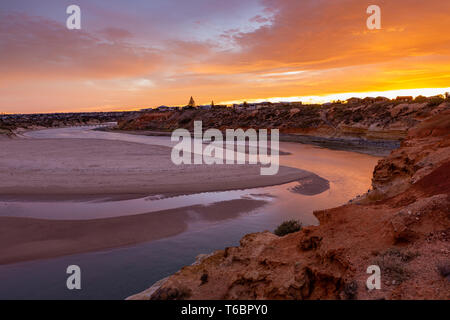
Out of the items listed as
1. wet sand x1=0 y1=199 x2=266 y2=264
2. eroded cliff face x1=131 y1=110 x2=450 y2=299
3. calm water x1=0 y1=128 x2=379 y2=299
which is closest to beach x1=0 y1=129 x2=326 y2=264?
wet sand x1=0 y1=199 x2=266 y2=264

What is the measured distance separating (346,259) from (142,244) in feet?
24.9

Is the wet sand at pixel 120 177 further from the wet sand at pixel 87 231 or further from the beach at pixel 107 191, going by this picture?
the wet sand at pixel 87 231

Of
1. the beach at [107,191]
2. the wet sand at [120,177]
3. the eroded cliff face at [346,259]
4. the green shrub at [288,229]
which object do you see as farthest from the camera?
the wet sand at [120,177]

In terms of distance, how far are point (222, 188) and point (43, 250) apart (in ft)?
33.8

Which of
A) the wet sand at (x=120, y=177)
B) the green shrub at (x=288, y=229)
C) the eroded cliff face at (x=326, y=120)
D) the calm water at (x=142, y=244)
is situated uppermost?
the eroded cliff face at (x=326, y=120)

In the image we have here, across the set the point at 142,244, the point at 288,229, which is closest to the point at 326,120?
the point at 288,229

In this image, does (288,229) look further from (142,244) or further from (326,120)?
(326,120)

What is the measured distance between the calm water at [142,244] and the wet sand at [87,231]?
47 cm

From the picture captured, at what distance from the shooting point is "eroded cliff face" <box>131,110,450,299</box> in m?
3.94

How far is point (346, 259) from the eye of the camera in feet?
15.3

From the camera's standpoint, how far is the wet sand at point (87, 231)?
31.8 feet

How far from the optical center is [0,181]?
18562mm

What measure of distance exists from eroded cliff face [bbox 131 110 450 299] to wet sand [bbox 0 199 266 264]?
4.93 meters

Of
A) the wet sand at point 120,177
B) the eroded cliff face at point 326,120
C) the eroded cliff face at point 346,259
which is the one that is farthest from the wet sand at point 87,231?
the eroded cliff face at point 326,120
